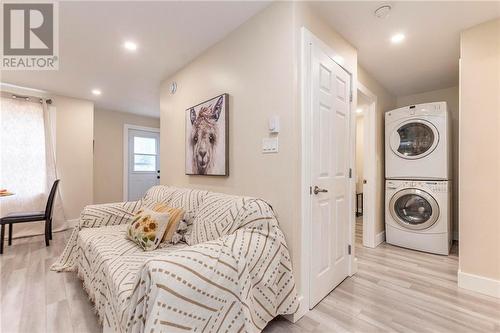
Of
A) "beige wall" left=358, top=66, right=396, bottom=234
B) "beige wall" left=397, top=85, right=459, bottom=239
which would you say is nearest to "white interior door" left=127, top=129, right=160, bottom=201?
"beige wall" left=358, top=66, right=396, bottom=234

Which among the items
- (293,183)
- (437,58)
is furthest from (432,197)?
(293,183)

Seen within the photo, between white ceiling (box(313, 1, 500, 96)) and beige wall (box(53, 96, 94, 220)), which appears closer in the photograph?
white ceiling (box(313, 1, 500, 96))

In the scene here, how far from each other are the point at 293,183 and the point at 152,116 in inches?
189

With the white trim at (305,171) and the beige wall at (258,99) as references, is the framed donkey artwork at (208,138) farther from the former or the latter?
the white trim at (305,171)

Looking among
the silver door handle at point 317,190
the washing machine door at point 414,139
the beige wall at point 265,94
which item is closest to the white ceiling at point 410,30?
the beige wall at point 265,94

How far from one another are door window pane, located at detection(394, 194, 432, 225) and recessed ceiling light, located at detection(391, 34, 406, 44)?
1899mm

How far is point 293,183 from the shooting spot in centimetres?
160

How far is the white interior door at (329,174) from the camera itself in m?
1.78

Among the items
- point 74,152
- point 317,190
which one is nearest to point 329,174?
point 317,190

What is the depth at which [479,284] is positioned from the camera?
1.97m

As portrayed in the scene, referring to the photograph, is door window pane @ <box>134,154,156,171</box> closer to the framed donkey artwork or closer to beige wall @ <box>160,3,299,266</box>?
the framed donkey artwork

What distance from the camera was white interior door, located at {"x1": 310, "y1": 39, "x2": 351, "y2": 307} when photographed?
5.83 ft

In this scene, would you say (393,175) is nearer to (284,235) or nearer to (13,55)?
(284,235)

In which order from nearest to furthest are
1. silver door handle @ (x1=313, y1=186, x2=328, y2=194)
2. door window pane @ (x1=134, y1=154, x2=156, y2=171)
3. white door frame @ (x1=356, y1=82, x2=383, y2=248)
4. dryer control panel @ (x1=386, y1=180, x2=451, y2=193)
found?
silver door handle @ (x1=313, y1=186, x2=328, y2=194)
dryer control panel @ (x1=386, y1=180, x2=451, y2=193)
white door frame @ (x1=356, y1=82, x2=383, y2=248)
door window pane @ (x1=134, y1=154, x2=156, y2=171)
